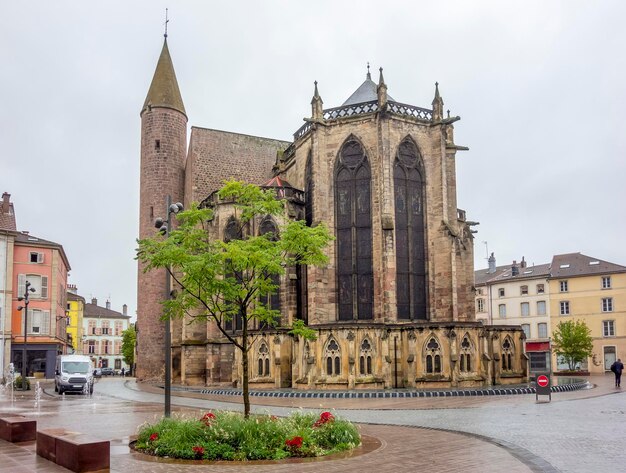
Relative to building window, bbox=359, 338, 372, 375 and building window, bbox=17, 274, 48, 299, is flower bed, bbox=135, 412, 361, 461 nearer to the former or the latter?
building window, bbox=359, 338, 372, 375

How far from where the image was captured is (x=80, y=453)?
938cm

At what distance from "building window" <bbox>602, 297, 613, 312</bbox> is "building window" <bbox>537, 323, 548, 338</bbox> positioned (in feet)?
21.2

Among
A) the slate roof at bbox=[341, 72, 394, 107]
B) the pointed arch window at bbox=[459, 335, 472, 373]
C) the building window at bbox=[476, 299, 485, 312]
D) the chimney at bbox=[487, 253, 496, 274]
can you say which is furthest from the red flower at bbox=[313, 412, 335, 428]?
the chimney at bbox=[487, 253, 496, 274]

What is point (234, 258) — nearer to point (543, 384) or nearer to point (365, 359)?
point (543, 384)

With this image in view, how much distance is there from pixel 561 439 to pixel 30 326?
47.3m

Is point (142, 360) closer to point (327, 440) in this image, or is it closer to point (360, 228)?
point (360, 228)

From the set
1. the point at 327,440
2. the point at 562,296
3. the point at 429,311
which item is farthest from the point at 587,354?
the point at 327,440

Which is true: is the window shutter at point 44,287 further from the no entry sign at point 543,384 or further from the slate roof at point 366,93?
the no entry sign at point 543,384

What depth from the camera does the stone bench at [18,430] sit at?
12.9m

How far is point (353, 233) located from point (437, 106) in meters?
8.96

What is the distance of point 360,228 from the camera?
1395 inches

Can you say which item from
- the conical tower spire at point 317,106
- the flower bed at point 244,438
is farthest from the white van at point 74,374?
the flower bed at point 244,438

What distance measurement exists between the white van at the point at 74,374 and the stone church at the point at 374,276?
619cm

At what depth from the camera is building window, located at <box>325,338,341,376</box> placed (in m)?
29.5
